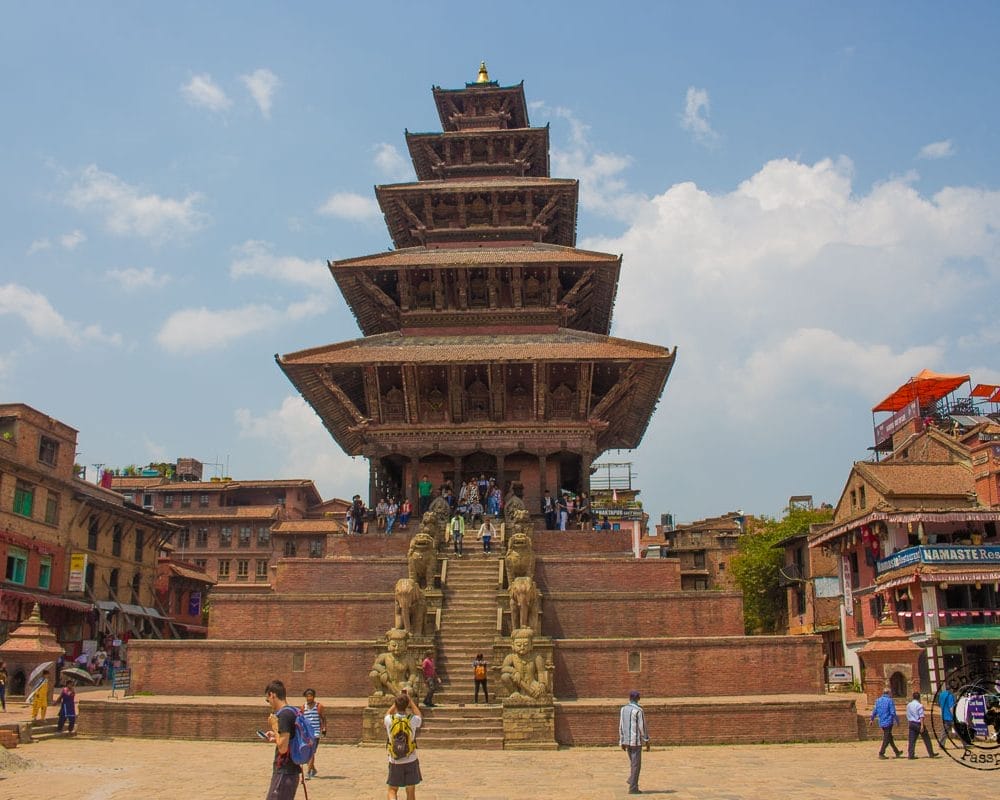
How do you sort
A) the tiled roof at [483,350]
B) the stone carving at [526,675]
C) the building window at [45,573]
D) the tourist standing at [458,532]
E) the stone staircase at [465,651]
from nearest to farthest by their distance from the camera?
the stone staircase at [465,651] < the stone carving at [526,675] < the tourist standing at [458,532] < the tiled roof at [483,350] < the building window at [45,573]

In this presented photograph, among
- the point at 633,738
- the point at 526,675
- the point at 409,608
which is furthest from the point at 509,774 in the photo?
the point at 409,608

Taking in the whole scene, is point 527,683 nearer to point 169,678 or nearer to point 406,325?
point 169,678

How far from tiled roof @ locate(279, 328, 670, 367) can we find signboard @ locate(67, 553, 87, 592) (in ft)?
74.9

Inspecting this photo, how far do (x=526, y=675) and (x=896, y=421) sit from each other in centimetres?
5253

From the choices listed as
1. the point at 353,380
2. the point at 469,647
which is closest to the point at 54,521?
the point at 353,380

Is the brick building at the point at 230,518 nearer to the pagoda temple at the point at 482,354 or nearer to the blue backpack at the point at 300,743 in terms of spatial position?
the pagoda temple at the point at 482,354

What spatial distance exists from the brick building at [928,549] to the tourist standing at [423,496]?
1663cm

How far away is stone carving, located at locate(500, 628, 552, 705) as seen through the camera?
19.5 m

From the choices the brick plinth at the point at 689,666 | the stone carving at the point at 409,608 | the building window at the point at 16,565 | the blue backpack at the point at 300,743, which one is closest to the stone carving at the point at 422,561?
the stone carving at the point at 409,608

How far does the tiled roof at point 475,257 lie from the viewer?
32719mm

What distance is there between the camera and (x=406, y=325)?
34.1 meters

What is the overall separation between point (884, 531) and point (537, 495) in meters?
18.6

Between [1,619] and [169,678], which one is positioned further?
[1,619]

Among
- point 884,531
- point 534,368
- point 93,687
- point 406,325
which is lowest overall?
point 93,687
